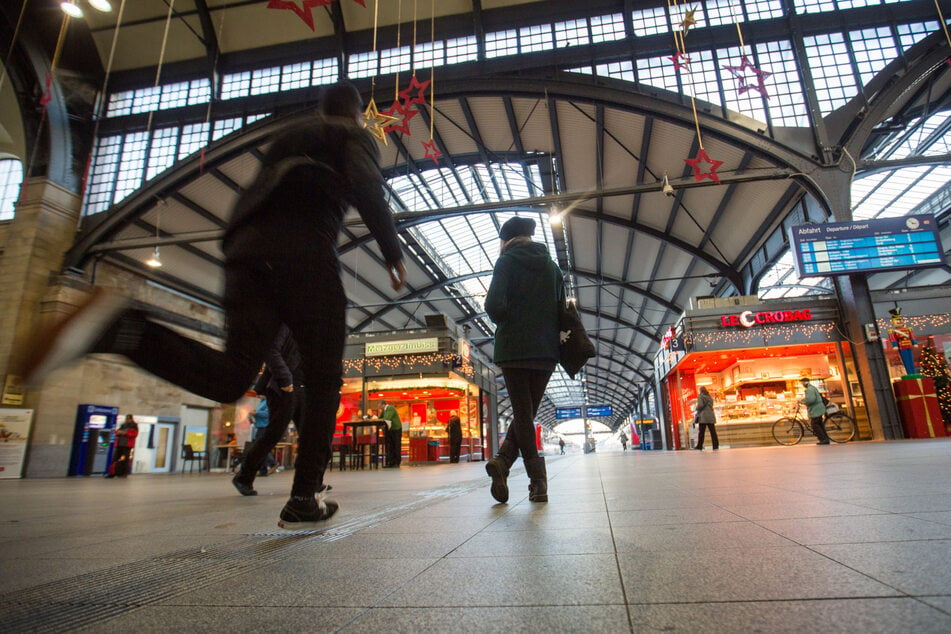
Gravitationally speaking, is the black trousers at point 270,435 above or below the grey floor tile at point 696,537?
above

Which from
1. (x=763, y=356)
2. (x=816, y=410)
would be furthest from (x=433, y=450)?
(x=763, y=356)

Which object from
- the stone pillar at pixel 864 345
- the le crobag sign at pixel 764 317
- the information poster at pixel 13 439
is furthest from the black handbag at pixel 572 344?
the information poster at pixel 13 439

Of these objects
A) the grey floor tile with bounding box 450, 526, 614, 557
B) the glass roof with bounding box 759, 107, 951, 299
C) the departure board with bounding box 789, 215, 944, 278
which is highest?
the glass roof with bounding box 759, 107, 951, 299

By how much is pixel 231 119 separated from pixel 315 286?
13.6m

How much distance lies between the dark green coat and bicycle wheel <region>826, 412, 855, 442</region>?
40.9 feet

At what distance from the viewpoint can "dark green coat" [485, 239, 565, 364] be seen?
8.11 feet

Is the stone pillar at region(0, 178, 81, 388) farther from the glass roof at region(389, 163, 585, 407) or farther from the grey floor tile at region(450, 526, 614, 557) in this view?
the grey floor tile at region(450, 526, 614, 557)

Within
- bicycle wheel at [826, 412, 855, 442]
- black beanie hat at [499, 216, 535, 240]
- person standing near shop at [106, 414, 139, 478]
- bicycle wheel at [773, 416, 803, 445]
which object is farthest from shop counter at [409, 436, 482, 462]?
black beanie hat at [499, 216, 535, 240]

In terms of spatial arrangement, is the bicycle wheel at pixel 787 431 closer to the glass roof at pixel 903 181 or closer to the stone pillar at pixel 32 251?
the glass roof at pixel 903 181

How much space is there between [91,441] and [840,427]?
17897 millimetres

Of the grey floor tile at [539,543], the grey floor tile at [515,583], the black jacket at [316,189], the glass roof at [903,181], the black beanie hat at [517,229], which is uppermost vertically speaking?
the glass roof at [903,181]

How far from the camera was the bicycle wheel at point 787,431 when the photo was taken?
42.1ft

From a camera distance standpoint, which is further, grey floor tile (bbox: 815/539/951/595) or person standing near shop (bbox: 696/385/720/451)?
person standing near shop (bbox: 696/385/720/451)

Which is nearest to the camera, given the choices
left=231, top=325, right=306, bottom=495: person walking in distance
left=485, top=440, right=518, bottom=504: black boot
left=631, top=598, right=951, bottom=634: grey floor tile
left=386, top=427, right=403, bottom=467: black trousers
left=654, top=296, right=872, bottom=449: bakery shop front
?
left=631, top=598, right=951, bottom=634: grey floor tile
